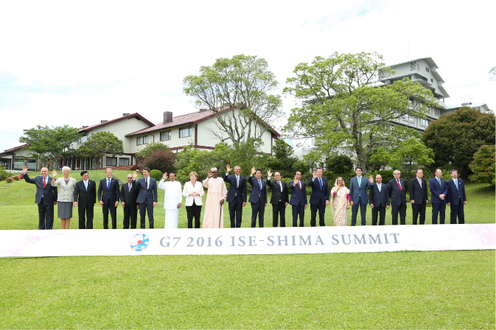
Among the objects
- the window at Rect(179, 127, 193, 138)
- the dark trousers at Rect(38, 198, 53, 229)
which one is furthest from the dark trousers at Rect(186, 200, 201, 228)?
the window at Rect(179, 127, 193, 138)

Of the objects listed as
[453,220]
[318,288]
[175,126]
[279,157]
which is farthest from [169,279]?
[175,126]

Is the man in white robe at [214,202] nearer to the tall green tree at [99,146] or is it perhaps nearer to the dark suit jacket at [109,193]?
the dark suit jacket at [109,193]

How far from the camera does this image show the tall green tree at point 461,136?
2756 centimetres

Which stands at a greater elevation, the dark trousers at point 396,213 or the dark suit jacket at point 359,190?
the dark suit jacket at point 359,190

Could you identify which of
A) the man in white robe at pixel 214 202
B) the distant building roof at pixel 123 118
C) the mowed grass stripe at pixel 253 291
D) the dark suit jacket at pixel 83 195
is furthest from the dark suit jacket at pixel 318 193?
the distant building roof at pixel 123 118

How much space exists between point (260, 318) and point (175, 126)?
3134 centimetres

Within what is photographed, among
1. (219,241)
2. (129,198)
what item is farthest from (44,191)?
(219,241)

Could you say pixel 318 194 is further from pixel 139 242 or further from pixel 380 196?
pixel 139 242

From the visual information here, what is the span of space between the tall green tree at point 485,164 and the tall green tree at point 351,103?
3.89m

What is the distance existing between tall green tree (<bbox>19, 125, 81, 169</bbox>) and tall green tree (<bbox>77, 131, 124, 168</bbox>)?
4.90 feet

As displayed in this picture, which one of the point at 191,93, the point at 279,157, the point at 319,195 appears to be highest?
the point at 191,93

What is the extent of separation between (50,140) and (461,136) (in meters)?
36.9

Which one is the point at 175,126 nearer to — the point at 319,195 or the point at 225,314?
the point at 319,195

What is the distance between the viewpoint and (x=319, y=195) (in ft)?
31.1
